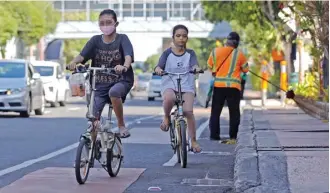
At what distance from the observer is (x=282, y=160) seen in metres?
9.84

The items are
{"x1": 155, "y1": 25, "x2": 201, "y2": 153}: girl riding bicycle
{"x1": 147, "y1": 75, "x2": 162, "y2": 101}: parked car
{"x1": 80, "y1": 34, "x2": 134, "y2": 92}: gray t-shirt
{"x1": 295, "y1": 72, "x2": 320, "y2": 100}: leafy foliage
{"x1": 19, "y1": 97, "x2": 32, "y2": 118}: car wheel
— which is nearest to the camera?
{"x1": 80, "y1": 34, "x2": 134, "y2": 92}: gray t-shirt

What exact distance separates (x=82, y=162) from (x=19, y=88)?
14483 millimetres

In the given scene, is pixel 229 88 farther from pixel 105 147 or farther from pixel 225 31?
pixel 225 31

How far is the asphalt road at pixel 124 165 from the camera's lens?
9.87 meters

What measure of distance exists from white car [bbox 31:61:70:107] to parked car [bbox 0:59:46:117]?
5.97m

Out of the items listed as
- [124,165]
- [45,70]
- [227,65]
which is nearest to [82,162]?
[124,165]

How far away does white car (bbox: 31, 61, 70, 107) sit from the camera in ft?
104

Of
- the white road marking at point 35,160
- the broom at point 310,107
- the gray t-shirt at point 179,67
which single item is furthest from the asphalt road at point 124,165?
the broom at point 310,107

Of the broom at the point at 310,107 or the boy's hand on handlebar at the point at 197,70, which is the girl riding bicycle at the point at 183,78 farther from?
the broom at the point at 310,107

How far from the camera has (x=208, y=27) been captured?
85875mm

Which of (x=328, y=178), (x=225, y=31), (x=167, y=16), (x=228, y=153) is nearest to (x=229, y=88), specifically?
(x=228, y=153)

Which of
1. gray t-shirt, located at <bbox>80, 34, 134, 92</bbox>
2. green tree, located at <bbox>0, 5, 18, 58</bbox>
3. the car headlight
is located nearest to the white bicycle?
gray t-shirt, located at <bbox>80, 34, 134, 92</bbox>

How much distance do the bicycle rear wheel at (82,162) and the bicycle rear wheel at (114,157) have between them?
409mm

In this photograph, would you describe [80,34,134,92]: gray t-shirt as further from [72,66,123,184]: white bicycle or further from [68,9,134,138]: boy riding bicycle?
[72,66,123,184]: white bicycle
